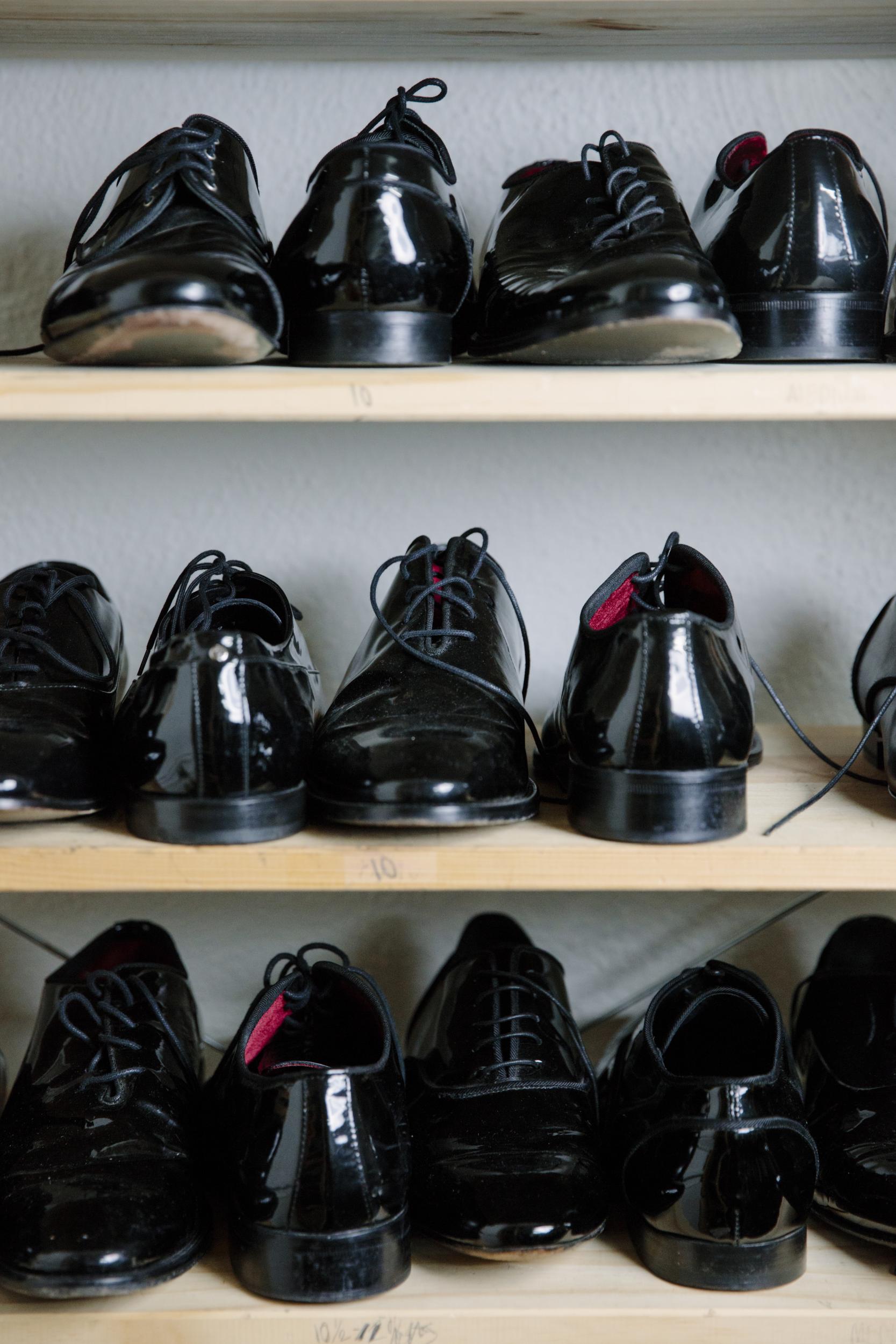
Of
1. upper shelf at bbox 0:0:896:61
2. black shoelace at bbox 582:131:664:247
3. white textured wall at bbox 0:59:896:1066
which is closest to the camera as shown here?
black shoelace at bbox 582:131:664:247

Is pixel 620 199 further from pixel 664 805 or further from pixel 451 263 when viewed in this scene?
pixel 664 805

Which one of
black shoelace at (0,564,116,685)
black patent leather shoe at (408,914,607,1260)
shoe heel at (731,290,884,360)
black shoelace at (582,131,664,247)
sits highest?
black shoelace at (582,131,664,247)

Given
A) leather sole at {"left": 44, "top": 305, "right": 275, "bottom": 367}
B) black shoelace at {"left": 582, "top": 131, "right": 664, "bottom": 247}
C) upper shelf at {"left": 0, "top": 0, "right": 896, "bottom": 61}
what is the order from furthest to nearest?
upper shelf at {"left": 0, "top": 0, "right": 896, "bottom": 61} < black shoelace at {"left": 582, "top": 131, "right": 664, "bottom": 247} < leather sole at {"left": 44, "top": 305, "right": 275, "bottom": 367}

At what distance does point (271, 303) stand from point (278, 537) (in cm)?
40

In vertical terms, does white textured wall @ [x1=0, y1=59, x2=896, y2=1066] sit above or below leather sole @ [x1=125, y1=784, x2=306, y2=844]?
above

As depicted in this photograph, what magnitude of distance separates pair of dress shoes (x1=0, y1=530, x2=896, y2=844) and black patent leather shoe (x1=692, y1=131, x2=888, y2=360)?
0.55 ft

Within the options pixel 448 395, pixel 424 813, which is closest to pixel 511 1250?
pixel 424 813

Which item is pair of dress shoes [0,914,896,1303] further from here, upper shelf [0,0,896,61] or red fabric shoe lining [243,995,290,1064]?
upper shelf [0,0,896,61]

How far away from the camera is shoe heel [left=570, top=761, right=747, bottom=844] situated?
2.32 ft

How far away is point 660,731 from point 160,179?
1.57 ft

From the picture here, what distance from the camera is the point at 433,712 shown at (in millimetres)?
747

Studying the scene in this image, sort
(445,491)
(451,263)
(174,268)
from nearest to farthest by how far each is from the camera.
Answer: (174,268), (451,263), (445,491)

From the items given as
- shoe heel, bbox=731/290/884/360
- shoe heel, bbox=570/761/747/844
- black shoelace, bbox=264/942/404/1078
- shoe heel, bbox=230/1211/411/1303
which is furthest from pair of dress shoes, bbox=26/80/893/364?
shoe heel, bbox=230/1211/411/1303

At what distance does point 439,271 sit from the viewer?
75 centimetres
